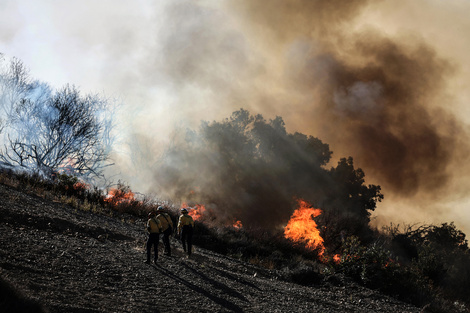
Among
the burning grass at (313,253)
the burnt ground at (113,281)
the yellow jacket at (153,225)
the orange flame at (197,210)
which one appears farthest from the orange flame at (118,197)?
the yellow jacket at (153,225)

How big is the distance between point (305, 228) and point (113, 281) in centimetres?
2117

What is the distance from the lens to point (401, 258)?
93.2ft

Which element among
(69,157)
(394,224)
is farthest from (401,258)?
(69,157)

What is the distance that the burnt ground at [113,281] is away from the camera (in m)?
6.30

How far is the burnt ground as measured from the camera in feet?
20.7

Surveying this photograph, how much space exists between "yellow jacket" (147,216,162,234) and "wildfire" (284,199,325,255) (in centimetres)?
1404

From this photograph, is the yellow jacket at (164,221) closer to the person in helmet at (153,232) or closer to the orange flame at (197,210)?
the person in helmet at (153,232)

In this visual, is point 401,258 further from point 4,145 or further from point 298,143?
point 4,145

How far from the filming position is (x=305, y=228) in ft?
88.8

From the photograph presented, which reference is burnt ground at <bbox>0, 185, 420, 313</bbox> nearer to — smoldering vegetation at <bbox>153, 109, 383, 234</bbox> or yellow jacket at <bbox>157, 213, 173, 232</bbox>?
yellow jacket at <bbox>157, 213, 173, 232</bbox>

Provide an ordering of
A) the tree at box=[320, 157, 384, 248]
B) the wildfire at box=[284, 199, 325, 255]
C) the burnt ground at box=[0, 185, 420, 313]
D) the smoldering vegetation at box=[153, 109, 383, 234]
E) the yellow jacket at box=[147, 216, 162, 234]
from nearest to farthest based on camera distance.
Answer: the burnt ground at box=[0, 185, 420, 313]
the yellow jacket at box=[147, 216, 162, 234]
the wildfire at box=[284, 199, 325, 255]
the smoldering vegetation at box=[153, 109, 383, 234]
the tree at box=[320, 157, 384, 248]

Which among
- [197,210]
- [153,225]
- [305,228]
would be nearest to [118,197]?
→ [197,210]

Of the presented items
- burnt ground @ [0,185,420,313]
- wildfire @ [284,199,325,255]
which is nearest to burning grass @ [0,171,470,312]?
wildfire @ [284,199,325,255]

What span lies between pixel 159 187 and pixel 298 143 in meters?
17.3
